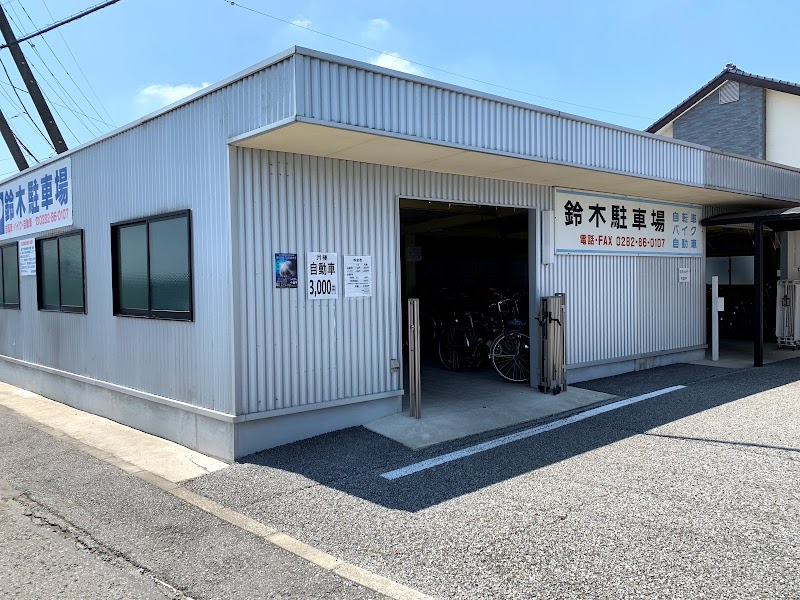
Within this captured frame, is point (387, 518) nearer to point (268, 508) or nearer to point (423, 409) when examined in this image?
point (268, 508)

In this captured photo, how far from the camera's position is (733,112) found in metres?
19.4

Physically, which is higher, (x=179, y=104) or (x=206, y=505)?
(x=179, y=104)

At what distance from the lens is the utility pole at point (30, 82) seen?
15484 millimetres

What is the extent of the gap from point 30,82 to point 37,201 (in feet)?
28.3

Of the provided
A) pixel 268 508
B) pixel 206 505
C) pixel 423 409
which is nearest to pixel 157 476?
pixel 206 505

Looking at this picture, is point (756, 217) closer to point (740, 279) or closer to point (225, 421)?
point (740, 279)

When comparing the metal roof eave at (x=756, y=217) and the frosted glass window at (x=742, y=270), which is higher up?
the metal roof eave at (x=756, y=217)

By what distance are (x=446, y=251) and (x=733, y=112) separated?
11.5 m

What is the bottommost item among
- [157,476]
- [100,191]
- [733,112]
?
[157,476]

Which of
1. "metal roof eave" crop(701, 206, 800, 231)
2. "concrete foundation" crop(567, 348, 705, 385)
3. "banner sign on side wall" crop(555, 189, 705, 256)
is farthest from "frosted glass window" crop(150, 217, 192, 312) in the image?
"metal roof eave" crop(701, 206, 800, 231)

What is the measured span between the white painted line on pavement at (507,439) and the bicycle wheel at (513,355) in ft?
4.71

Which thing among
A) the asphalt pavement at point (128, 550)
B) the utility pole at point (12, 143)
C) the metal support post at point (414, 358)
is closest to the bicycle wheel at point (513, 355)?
the metal support post at point (414, 358)

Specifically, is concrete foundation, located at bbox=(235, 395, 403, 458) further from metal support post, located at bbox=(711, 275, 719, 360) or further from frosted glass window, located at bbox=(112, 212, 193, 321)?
metal support post, located at bbox=(711, 275, 719, 360)

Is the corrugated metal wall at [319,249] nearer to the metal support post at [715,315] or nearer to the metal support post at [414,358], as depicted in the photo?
the metal support post at [414,358]
